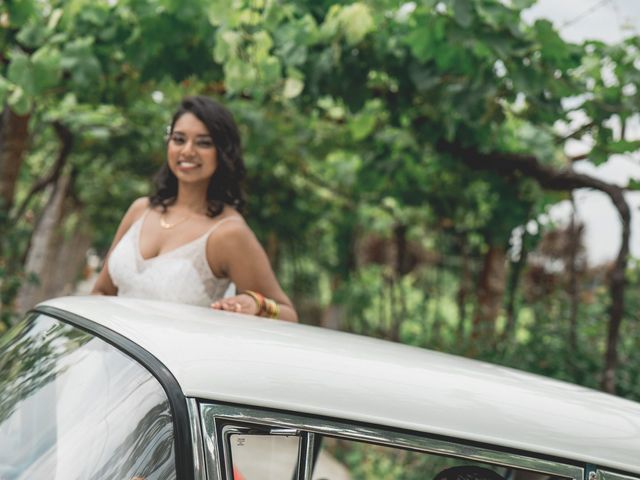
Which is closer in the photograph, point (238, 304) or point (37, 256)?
point (238, 304)

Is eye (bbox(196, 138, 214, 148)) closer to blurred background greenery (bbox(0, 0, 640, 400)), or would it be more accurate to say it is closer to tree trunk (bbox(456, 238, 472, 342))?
blurred background greenery (bbox(0, 0, 640, 400))

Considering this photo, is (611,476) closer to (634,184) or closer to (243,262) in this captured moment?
(243,262)

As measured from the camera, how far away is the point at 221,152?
338 cm

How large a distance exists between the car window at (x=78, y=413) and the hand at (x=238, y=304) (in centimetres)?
59

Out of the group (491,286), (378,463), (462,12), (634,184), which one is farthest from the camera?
(378,463)

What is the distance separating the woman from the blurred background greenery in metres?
0.85

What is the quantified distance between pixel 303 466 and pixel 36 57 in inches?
143

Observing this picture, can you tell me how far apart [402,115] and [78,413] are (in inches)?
178

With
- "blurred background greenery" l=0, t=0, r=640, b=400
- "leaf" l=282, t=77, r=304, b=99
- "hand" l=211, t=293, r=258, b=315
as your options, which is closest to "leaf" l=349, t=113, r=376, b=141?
"blurred background greenery" l=0, t=0, r=640, b=400

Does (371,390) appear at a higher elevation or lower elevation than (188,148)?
lower

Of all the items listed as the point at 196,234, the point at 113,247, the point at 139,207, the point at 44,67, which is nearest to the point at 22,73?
the point at 44,67

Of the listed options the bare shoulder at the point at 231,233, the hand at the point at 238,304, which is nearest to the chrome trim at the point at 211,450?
the hand at the point at 238,304

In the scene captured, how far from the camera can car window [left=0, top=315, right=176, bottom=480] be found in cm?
153

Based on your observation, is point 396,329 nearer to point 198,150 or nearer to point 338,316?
point 338,316
